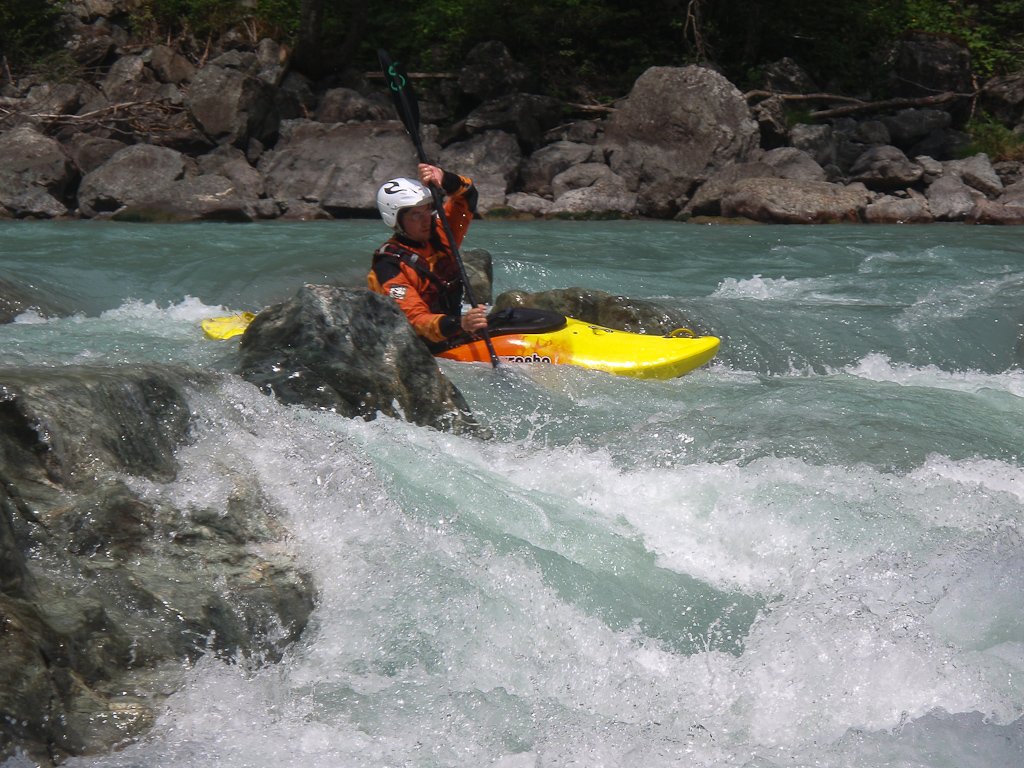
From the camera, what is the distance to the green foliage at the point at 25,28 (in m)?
15.4

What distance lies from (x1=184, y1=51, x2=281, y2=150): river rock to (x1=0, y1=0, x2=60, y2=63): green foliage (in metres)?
4.54

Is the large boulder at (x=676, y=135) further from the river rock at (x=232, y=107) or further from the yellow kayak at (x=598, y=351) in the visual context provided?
the yellow kayak at (x=598, y=351)

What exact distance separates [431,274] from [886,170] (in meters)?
9.70

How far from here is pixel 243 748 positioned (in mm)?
1775

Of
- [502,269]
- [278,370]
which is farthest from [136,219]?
[278,370]

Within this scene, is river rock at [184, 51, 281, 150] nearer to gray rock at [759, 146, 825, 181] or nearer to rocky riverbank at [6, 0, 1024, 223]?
rocky riverbank at [6, 0, 1024, 223]

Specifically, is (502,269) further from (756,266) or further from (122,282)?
(122,282)

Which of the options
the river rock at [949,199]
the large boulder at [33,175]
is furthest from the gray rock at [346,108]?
the river rock at [949,199]

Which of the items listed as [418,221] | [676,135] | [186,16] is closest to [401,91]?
[418,221]

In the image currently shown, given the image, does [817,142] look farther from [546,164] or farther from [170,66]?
[170,66]

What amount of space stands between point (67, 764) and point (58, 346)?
11.4 feet

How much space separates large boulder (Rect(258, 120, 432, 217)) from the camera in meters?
11.8

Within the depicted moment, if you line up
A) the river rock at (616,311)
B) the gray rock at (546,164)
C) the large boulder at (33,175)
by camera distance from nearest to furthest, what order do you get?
1. the river rock at (616,311)
2. the large boulder at (33,175)
3. the gray rock at (546,164)

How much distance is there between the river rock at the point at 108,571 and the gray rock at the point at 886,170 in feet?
38.9
